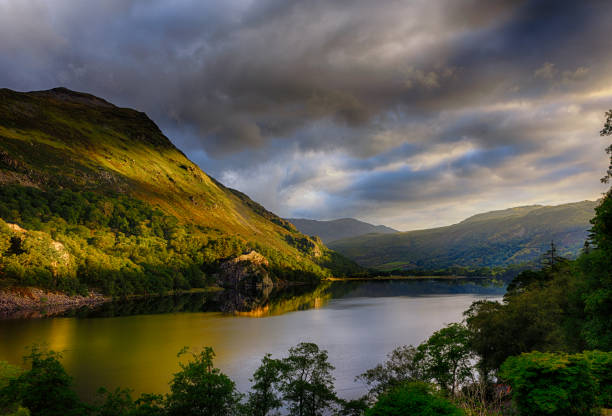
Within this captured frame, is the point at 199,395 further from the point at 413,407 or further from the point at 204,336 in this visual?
the point at 204,336

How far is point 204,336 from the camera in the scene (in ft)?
251

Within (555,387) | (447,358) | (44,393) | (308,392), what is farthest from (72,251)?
(555,387)

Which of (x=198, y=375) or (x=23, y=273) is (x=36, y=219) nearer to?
(x=23, y=273)

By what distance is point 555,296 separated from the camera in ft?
139

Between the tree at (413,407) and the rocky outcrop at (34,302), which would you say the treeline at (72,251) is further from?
the tree at (413,407)

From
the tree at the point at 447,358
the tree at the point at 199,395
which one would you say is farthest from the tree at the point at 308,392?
the tree at the point at 447,358

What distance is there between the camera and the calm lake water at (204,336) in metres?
49.7

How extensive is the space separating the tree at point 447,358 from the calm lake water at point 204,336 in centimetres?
922

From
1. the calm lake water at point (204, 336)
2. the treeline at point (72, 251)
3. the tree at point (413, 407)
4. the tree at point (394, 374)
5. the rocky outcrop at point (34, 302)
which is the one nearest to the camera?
the tree at point (413, 407)

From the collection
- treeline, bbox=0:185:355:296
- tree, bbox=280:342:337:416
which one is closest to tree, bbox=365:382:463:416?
tree, bbox=280:342:337:416

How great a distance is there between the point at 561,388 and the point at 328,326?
8145 centimetres

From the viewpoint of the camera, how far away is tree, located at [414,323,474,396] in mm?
40250

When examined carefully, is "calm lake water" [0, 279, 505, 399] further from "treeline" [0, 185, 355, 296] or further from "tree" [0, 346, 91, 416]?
"treeline" [0, 185, 355, 296]

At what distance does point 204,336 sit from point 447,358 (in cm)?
5453
